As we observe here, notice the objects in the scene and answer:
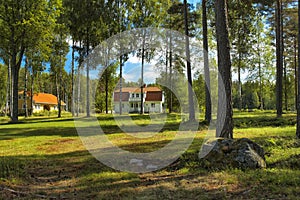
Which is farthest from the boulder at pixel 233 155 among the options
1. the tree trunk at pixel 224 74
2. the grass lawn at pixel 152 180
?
the tree trunk at pixel 224 74

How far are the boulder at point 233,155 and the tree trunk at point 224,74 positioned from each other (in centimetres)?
136

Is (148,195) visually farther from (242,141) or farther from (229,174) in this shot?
(242,141)

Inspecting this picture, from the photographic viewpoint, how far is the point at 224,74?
8.22 metres

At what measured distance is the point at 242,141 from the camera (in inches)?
257

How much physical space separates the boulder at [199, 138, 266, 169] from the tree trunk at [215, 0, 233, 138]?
4.46 ft

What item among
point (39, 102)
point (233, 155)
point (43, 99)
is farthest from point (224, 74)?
point (43, 99)

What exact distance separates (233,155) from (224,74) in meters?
2.93

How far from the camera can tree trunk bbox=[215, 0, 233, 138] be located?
26.8 feet

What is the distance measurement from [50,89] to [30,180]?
71.9 m

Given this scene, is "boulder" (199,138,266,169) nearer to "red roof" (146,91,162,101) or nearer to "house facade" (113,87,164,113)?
"house facade" (113,87,164,113)

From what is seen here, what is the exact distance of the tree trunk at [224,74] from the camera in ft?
26.8

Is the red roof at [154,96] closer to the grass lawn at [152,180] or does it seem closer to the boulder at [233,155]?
the grass lawn at [152,180]

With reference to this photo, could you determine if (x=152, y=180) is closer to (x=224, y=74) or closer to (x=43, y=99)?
(x=224, y=74)

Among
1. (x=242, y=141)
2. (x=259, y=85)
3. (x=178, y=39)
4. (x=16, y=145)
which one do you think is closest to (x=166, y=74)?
(x=178, y=39)
